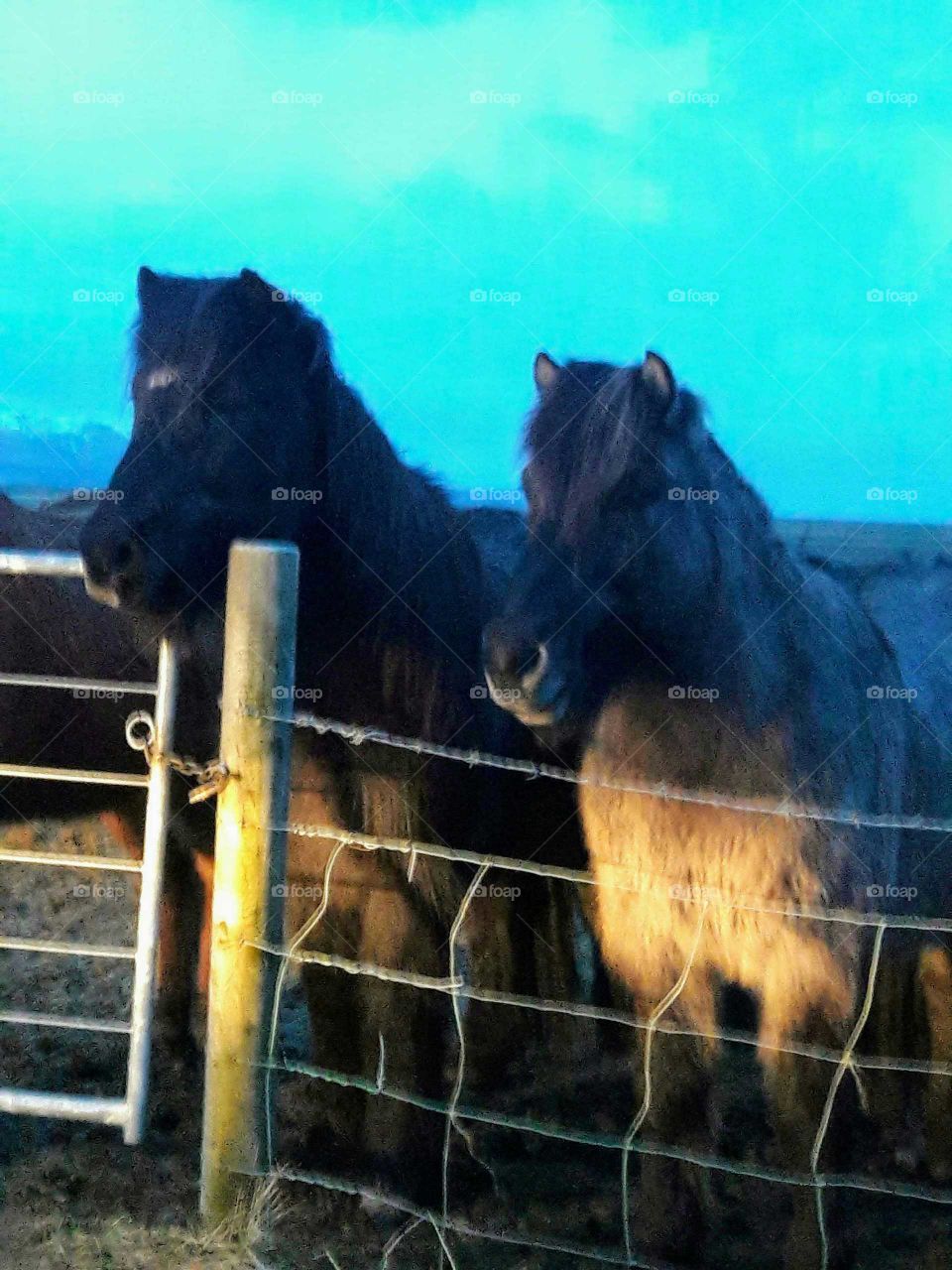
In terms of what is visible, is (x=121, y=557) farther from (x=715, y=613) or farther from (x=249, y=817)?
(x=715, y=613)

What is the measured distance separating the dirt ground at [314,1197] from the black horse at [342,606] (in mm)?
337

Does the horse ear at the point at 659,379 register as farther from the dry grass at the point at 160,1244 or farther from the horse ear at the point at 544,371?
the dry grass at the point at 160,1244

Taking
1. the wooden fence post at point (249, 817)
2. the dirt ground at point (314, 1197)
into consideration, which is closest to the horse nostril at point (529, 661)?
the wooden fence post at point (249, 817)

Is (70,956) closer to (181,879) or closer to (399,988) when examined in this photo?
(181,879)

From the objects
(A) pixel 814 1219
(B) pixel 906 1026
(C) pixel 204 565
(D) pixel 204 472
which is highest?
(D) pixel 204 472

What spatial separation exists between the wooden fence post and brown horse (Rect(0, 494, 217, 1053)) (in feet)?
7.01

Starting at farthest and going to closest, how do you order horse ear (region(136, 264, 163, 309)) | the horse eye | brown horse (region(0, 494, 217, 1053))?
brown horse (region(0, 494, 217, 1053)) < horse ear (region(136, 264, 163, 309)) < the horse eye

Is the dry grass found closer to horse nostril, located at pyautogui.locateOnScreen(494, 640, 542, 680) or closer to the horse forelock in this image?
horse nostril, located at pyautogui.locateOnScreen(494, 640, 542, 680)

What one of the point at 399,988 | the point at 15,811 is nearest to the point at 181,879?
the point at 15,811

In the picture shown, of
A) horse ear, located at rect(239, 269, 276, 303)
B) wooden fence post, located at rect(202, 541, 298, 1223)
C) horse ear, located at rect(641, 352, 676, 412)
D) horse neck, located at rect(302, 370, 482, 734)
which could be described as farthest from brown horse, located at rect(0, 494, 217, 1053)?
horse ear, located at rect(641, 352, 676, 412)

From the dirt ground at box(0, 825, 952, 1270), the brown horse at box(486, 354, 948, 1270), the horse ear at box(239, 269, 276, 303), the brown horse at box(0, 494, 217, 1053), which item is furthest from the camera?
the brown horse at box(0, 494, 217, 1053)

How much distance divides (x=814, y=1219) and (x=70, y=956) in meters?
4.10

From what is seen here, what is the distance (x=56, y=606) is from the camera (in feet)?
15.9

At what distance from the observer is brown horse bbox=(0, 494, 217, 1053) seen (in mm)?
4645
